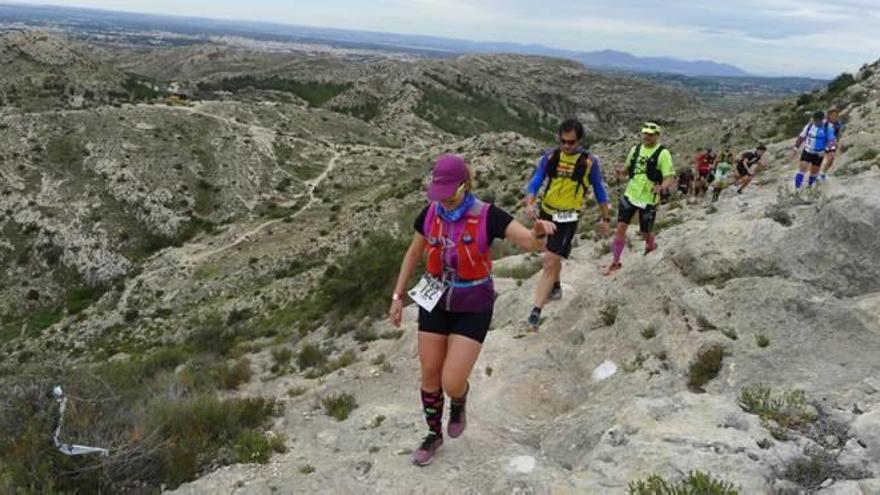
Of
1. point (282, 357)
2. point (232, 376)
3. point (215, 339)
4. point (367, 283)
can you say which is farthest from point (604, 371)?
point (215, 339)

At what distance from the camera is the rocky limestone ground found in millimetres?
5473

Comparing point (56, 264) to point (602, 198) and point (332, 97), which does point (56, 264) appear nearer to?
point (602, 198)

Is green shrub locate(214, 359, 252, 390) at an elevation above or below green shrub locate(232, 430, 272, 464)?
below

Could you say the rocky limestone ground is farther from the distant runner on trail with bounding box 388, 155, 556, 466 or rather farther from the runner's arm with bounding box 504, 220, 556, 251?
the runner's arm with bounding box 504, 220, 556, 251

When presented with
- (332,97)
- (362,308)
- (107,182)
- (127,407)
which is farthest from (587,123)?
(127,407)

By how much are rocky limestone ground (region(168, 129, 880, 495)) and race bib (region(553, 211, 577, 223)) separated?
5.18 ft

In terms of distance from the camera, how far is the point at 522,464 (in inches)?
240

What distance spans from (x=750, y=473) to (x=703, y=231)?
514 cm

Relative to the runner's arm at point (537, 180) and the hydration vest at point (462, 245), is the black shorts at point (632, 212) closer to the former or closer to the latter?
the runner's arm at point (537, 180)

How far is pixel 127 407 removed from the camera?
7.80 metres

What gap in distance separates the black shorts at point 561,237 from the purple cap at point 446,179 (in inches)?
139

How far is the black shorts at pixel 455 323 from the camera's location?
18.5 ft

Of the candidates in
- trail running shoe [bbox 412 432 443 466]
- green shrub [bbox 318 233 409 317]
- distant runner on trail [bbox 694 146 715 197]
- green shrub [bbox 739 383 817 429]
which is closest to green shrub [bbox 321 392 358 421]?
trail running shoe [bbox 412 432 443 466]

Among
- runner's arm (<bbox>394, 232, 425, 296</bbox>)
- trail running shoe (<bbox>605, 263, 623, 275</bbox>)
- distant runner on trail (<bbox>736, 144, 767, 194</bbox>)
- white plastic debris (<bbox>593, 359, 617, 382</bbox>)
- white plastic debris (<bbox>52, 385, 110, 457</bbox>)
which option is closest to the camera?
runner's arm (<bbox>394, 232, 425, 296</bbox>)
